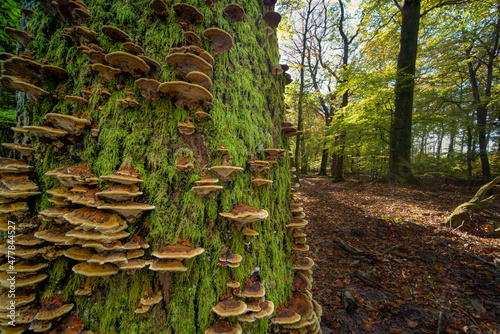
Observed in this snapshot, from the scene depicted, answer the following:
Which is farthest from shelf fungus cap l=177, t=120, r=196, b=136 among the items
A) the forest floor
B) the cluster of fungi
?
the forest floor

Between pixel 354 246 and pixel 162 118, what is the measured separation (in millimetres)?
5720

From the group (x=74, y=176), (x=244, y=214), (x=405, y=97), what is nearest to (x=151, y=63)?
(x=74, y=176)

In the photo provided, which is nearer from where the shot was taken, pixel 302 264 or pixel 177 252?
pixel 177 252

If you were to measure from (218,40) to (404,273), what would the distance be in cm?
566

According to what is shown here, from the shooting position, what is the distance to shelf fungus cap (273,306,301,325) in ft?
5.93

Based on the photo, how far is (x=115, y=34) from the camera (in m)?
→ 1.79

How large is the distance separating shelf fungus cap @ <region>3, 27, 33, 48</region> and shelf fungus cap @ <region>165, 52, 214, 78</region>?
1774mm

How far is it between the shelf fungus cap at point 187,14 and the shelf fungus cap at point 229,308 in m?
2.74

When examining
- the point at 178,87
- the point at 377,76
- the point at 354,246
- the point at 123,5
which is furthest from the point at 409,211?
the point at 123,5

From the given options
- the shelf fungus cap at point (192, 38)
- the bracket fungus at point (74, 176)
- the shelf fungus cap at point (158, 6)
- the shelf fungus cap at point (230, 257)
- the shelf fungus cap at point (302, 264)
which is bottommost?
the shelf fungus cap at point (302, 264)

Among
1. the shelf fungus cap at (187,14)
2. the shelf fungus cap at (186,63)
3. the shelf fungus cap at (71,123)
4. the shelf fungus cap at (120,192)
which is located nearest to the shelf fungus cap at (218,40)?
the shelf fungus cap at (187,14)

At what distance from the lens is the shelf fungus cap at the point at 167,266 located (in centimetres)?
138

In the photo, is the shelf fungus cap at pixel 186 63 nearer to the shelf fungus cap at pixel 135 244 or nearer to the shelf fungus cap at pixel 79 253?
→ the shelf fungus cap at pixel 135 244

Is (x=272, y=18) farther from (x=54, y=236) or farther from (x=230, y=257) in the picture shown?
(x=54, y=236)
